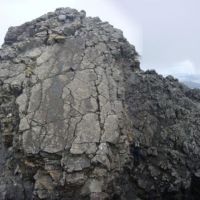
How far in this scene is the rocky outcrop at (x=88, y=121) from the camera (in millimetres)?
11328

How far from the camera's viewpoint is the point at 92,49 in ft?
44.5

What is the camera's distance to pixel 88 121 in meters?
11.9

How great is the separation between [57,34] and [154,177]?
504cm

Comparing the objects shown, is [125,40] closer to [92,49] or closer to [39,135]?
[92,49]

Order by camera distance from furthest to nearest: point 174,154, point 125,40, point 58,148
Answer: point 125,40 → point 174,154 → point 58,148

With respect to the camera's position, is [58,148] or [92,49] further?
[92,49]

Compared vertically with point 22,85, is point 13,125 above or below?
below

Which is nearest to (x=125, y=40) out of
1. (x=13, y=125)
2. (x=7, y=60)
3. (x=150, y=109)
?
(x=150, y=109)

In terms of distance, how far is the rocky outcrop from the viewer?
1133cm

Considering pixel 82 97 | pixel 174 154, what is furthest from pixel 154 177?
pixel 82 97

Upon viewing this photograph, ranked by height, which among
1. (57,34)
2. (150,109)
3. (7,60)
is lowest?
(150,109)

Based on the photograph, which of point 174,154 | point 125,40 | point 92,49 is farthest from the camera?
point 125,40

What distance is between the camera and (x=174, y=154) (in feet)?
40.1

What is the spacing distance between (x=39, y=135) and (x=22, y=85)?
1.74 m
